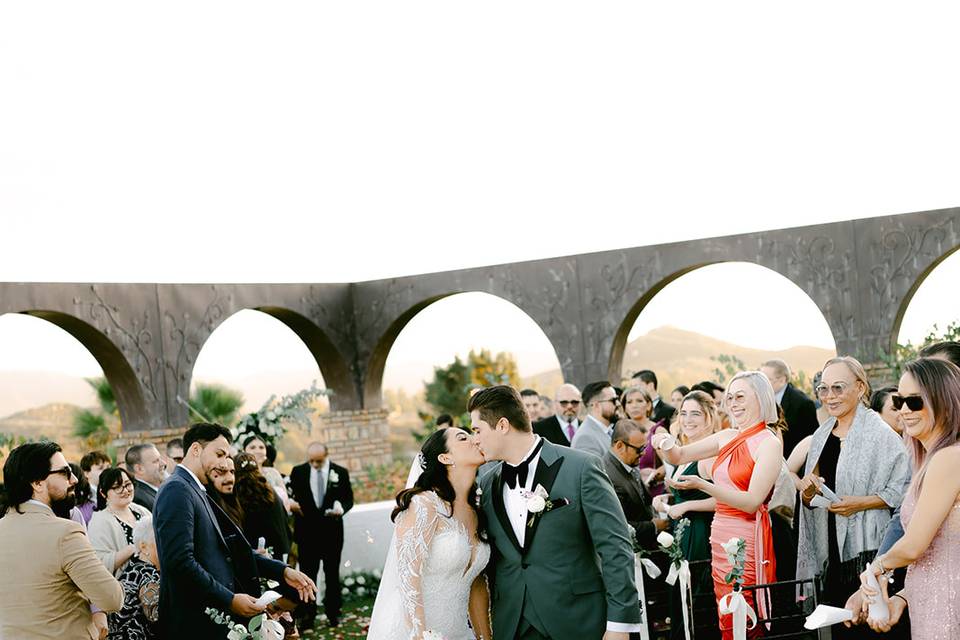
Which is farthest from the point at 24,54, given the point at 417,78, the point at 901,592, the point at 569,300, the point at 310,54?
the point at 901,592

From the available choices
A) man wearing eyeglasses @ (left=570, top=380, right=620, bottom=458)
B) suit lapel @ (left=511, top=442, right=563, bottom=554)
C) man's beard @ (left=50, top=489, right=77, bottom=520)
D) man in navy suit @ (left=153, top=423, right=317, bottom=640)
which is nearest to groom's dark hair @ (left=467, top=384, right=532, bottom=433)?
suit lapel @ (left=511, top=442, right=563, bottom=554)

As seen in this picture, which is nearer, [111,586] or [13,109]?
[111,586]

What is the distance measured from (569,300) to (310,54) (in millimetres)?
8959

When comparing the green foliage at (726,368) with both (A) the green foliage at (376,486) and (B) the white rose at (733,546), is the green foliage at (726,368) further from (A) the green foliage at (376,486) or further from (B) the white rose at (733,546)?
(B) the white rose at (733,546)

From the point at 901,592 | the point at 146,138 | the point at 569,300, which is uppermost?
the point at 146,138

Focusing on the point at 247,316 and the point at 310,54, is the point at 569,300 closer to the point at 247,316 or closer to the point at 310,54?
the point at 310,54

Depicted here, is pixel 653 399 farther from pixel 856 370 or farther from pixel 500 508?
pixel 500 508

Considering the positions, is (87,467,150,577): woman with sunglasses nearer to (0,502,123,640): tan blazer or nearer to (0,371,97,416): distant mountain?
(0,502,123,640): tan blazer

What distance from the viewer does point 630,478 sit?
5.62m

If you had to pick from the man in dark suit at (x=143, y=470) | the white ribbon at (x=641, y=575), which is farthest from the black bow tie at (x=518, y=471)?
the man in dark suit at (x=143, y=470)

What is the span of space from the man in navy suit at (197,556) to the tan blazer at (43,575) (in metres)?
0.28

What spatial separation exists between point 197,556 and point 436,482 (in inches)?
42.0

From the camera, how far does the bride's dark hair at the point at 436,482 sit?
3861 mm

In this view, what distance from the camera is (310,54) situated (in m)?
18.8
